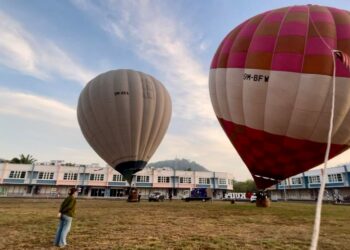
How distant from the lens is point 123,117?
1110 inches

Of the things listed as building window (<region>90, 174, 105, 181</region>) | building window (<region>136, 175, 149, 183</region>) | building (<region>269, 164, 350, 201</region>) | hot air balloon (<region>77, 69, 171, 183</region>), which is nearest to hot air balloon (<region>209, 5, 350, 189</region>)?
hot air balloon (<region>77, 69, 171, 183</region>)

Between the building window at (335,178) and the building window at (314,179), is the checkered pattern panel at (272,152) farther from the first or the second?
the building window at (314,179)

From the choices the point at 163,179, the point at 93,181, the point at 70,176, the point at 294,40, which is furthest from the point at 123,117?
the point at 163,179

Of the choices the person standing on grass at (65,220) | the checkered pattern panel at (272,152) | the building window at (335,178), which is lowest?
the person standing on grass at (65,220)

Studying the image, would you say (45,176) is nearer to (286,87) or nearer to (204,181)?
(204,181)

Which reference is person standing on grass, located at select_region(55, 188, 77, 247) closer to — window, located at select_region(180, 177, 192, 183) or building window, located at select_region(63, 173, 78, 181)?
building window, located at select_region(63, 173, 78, 181)

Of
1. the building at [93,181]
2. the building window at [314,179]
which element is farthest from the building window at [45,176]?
the building window at [314,179]

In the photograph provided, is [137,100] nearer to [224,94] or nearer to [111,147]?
[111,147]

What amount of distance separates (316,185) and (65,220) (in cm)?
8429

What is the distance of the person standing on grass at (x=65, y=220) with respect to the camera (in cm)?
802

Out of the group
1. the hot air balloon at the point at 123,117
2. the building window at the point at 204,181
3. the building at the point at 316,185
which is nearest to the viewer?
the hot air balloon at the point at 123,117

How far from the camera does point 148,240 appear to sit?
8719 mm

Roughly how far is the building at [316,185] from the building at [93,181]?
67.9 feet

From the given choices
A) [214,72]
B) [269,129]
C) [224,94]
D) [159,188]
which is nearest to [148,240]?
[269,129]
